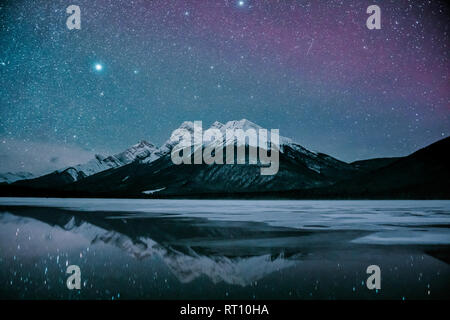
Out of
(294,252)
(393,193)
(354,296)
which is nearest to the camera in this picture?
(354,296)

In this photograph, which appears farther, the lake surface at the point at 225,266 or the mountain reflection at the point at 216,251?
the mountain reflection at the point at 216,251

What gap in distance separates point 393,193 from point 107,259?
640ft

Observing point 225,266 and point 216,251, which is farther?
point 216,251

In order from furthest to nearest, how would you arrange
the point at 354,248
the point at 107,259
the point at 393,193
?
1. the point at 393,193
2. the point at 354,248
3. the point at 107,259

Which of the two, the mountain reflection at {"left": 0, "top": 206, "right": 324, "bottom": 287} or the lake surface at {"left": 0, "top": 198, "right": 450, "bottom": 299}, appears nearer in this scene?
the lake surface at {"left": 0, "top": 198, "right": 450, "bottom": 299}

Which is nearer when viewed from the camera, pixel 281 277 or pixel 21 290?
pixel 21 290

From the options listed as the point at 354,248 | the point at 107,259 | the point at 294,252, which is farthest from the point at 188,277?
the point at 354,248

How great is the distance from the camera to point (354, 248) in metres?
15.8

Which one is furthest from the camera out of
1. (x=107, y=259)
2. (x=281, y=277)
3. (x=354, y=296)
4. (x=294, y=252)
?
(x=294, y=252)
